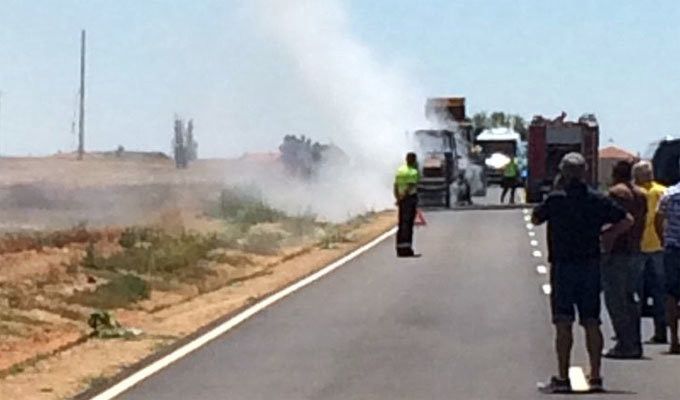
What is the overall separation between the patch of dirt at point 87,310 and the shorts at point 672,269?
5.15m

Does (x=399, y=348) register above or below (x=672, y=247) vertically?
below

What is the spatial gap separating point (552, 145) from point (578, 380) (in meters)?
44.3

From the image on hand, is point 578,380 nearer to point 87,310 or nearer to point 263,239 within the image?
point 87,310

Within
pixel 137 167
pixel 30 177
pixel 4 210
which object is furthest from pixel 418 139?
pixel 137 167

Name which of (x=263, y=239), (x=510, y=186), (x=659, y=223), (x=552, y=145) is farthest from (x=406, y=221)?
(x=510, y=186)

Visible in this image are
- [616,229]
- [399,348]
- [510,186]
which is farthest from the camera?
[510,186]

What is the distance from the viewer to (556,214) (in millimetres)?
15141

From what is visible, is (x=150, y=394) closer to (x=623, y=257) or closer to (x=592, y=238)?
(x=592, y=238)

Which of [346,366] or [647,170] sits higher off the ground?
[647,170]

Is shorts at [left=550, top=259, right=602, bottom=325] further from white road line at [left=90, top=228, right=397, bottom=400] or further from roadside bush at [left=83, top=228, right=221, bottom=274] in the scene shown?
roadside bush at [left=83, top=228, right=221, bottom=274]

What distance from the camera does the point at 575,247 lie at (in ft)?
49.6

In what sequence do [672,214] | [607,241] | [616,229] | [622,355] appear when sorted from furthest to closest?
[672,214] → [622,355] → [607,241] → [616,229]

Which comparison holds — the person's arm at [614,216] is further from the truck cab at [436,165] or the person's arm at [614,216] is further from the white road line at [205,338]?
the truck cab at [436,165]

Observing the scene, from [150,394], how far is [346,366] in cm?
261
